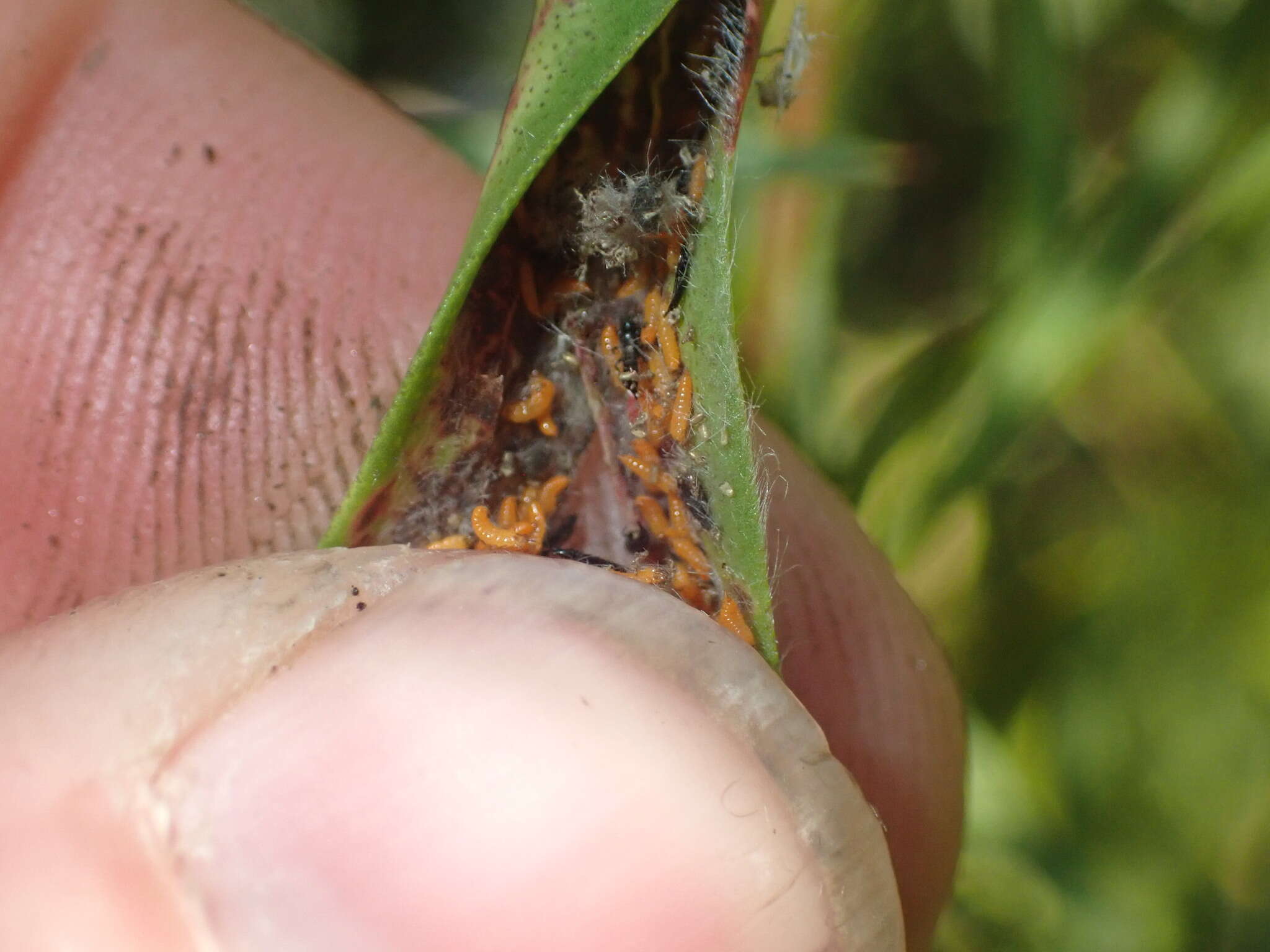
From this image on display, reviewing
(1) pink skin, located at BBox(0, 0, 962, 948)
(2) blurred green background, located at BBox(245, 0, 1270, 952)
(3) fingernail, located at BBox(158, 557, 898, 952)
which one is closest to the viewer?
(3) fingernail, located at BBox(158, 557, 898, 952)

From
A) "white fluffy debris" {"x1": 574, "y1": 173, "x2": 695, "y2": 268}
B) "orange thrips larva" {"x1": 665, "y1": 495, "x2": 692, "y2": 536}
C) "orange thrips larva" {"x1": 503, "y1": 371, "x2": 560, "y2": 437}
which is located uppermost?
"white fluffy debris" {"x1": 574, "y1": 173, "x2": 695, "y2": 268}

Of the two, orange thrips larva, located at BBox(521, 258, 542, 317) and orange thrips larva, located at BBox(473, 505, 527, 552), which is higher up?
orange thrips larva, located at BBox(521, 258, 542, 317)

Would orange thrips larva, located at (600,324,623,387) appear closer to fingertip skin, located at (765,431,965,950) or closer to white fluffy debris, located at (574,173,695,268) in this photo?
white fluffy debris, located at (574,173,695,268)

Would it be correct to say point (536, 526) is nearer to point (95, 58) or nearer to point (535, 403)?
point (535, 403)

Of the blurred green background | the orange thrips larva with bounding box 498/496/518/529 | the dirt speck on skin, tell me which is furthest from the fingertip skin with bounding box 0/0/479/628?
the blurred green background

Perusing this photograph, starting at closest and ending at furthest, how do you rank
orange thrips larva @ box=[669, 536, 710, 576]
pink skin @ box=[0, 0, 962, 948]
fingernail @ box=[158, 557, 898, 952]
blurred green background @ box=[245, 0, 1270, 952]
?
fingernail @ box=[158, 557, 898, 952], orange thrips larva @ box=[669, 536, 710, 576], pink skin @ box=[0, 0, 962, 948], blurred green background @ box=[245, 0, 1270, 952]

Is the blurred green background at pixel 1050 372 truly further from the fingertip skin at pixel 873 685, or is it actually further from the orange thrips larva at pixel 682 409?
the orange thrips larva at pixel 682 409
